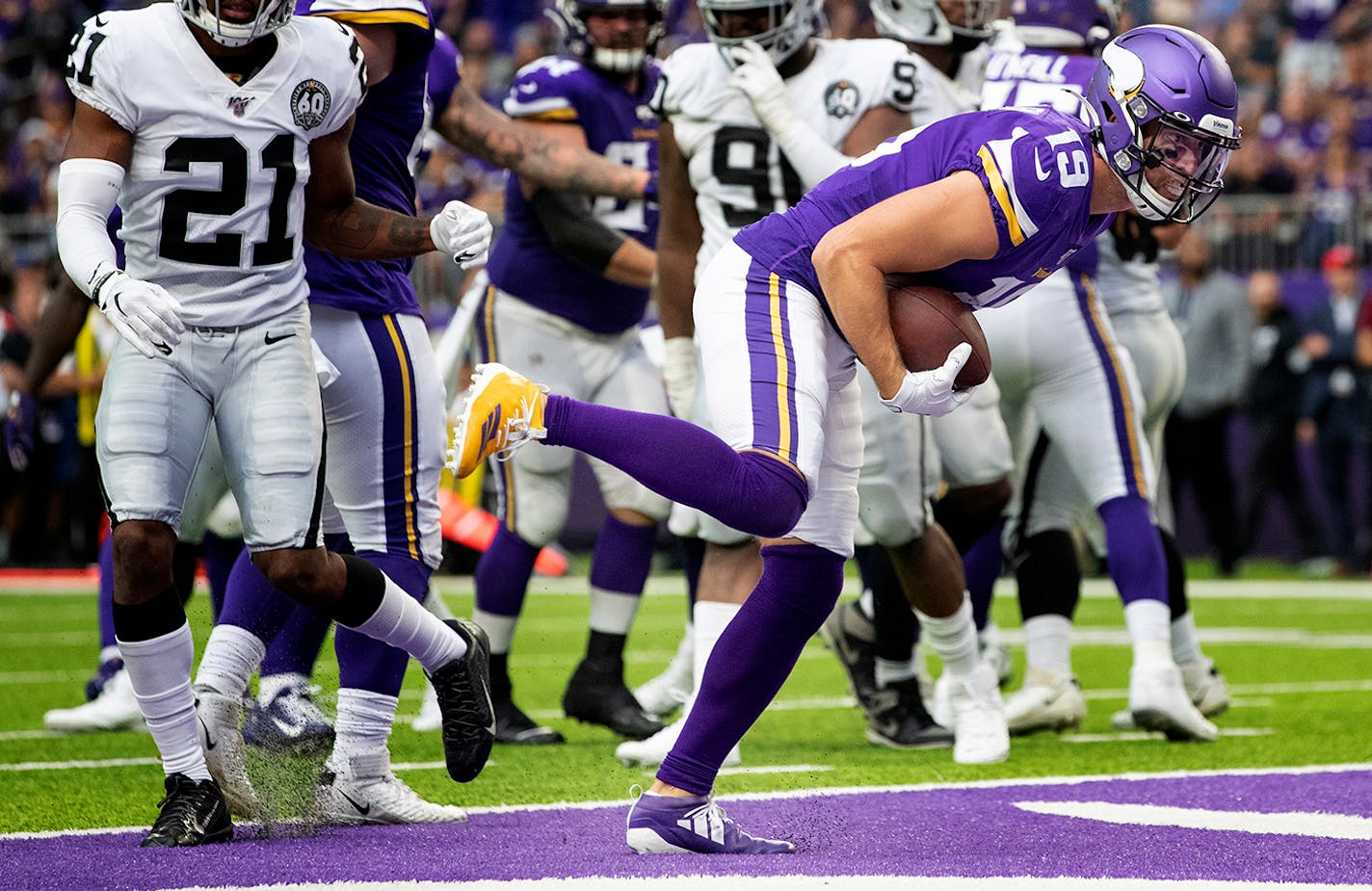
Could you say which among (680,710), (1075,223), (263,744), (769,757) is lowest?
(680,710)

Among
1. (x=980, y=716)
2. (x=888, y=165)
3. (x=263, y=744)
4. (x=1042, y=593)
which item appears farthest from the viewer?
(x=1042, y=593)

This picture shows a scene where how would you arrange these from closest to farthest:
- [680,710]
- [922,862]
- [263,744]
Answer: [922,862] < [263,744] < [680,710]

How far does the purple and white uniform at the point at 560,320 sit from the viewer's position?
5.70 meters

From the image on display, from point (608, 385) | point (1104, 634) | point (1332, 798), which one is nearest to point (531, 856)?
point (1332, 798)

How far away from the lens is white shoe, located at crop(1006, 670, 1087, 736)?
17.8 ft

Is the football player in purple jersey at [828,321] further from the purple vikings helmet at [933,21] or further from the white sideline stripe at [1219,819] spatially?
the purple vikings helmet at [933,21]

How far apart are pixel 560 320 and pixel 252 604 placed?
179cm

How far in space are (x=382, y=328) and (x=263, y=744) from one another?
0.92 metres

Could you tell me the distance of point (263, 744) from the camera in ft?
13.1

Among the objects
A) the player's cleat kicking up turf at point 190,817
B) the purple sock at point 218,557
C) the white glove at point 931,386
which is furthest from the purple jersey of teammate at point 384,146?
the purple sock at point 218,557

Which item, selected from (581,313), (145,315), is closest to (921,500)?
(581,313)

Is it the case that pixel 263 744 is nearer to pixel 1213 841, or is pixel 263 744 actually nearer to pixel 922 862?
pixel 922 862

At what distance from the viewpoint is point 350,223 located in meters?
4.03

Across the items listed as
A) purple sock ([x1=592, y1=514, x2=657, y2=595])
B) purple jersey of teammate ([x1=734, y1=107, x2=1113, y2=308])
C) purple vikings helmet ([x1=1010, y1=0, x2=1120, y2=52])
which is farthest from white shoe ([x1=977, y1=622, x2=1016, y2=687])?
purple jersey of teammate ([x1=734, y1=107, x2=1113, y2=308])
